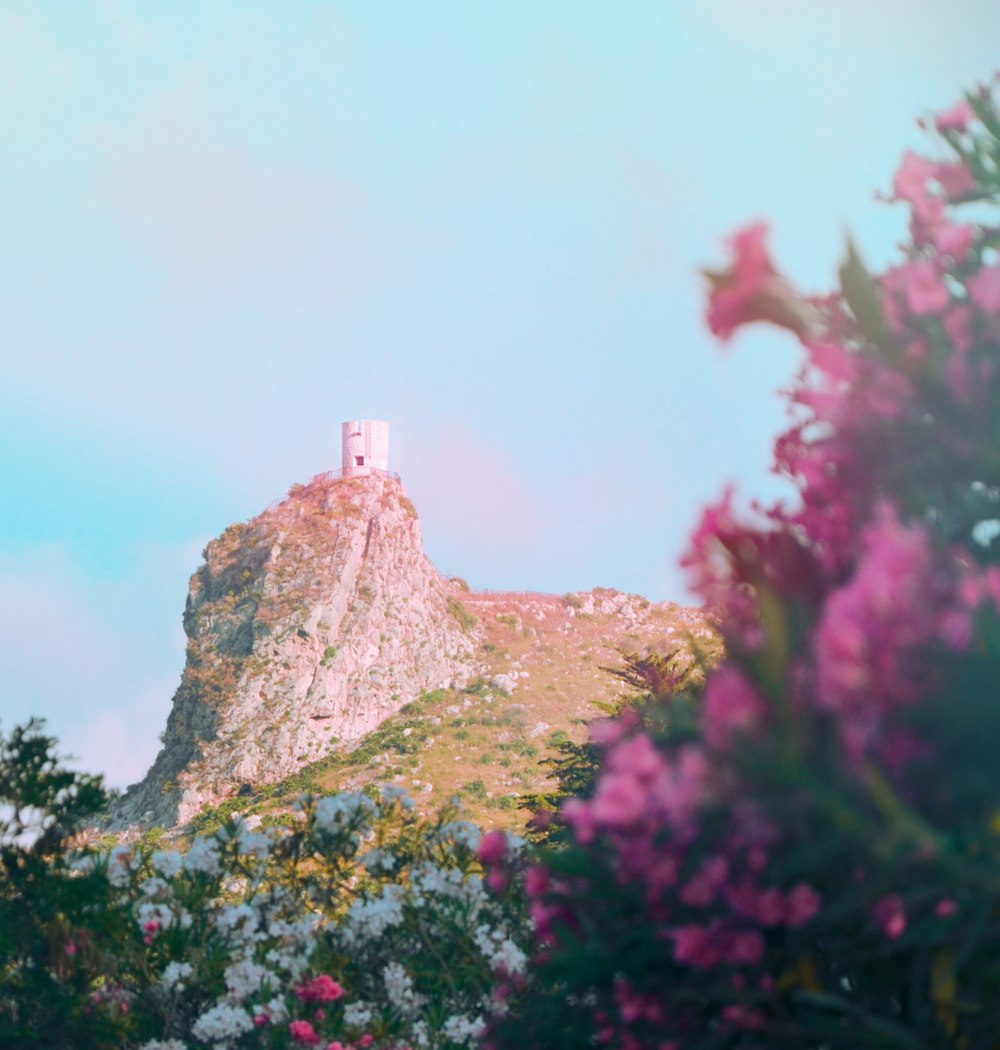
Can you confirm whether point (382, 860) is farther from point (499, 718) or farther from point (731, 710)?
point (499, 718)

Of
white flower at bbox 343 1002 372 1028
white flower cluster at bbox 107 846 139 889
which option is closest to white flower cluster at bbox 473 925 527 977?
white flower at bbox 343 1002 372 1028

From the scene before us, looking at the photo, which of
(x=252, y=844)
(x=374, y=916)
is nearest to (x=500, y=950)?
(x=374, y=916)

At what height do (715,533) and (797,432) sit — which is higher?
(797,432)

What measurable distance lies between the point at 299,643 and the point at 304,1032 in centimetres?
5277

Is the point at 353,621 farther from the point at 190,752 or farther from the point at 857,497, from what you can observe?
the point at 857,497

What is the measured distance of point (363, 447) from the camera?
66375mm

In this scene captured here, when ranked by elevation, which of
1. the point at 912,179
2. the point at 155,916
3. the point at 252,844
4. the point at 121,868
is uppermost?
the point at 912,179

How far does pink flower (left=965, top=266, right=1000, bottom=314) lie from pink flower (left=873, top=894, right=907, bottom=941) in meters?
2.27

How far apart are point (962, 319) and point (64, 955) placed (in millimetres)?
7637

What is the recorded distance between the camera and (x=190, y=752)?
57.2 m

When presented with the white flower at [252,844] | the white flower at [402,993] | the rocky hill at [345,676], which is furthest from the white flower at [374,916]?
the rocky hill at [345,676]

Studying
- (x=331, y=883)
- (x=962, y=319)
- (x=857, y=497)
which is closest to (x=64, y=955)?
(x=331, y=883)

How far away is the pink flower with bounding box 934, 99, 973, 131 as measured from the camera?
5883 millimetres

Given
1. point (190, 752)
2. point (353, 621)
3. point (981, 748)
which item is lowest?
point (981, 748)
